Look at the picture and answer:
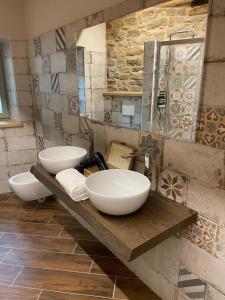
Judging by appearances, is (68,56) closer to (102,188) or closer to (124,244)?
(102,188)

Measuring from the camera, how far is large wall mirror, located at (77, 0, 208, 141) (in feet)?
3.84

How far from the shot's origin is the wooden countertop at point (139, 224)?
104cm

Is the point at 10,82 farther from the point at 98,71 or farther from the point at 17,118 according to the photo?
the point at 98,71

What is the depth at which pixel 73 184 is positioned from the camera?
1420 millimetres

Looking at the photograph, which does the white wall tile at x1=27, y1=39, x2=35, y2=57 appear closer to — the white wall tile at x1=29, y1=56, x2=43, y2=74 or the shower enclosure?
the white wall tile at x1=29, y1=56, x2=43, y2=74

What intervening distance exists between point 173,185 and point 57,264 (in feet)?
3.95

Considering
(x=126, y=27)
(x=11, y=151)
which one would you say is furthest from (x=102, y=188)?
(x=11, y=151)

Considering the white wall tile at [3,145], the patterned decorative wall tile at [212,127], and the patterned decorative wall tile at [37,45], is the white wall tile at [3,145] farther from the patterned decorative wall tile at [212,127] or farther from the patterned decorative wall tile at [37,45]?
the patterned decorative wall tile at [212,127]

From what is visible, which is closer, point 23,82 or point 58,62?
point 58,62

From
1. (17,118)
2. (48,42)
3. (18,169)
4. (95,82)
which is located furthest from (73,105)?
(18,169)

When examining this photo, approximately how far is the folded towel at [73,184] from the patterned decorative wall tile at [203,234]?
630 mm

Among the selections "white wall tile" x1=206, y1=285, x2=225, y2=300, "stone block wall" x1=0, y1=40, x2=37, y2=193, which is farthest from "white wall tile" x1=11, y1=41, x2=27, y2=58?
"white wall tile" x1=206, y1=285, x2=225, y2=300

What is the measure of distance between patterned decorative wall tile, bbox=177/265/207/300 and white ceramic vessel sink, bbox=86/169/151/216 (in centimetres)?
56

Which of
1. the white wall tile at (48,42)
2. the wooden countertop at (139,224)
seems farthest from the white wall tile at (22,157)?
the wooden countertop at (139,224)
